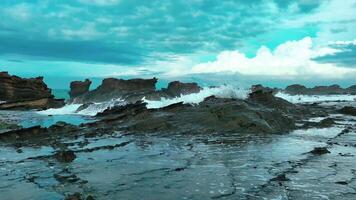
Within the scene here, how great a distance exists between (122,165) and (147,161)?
2.77 ft

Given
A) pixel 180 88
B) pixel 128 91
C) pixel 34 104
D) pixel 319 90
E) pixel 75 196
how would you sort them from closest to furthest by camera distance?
pixel 75 196
pixel 34 104
pixel 128 91
pixel 180 88
pixel 319 90

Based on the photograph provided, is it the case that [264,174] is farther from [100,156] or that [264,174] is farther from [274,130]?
[274,130]

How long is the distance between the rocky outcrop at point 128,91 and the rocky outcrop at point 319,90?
3656 cm

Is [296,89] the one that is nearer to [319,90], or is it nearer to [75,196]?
[319,90]

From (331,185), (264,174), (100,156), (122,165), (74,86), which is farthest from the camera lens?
(74,86)

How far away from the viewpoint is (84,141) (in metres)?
17.0

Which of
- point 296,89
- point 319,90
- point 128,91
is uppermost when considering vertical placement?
point 128,91

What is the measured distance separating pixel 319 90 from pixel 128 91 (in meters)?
57.7

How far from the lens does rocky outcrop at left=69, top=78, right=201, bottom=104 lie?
53181 mm

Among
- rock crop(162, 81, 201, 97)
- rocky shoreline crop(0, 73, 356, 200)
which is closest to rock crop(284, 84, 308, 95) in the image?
rock crop(162, 81, 201, 97)

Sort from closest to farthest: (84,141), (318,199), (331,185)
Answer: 1. (318,199)
2. (331,185)
3. (84,141)

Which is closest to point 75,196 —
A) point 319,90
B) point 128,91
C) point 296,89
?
point 128,91

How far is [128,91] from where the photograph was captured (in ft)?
194

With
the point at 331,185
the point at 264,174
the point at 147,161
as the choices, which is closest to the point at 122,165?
the point at 147,161
